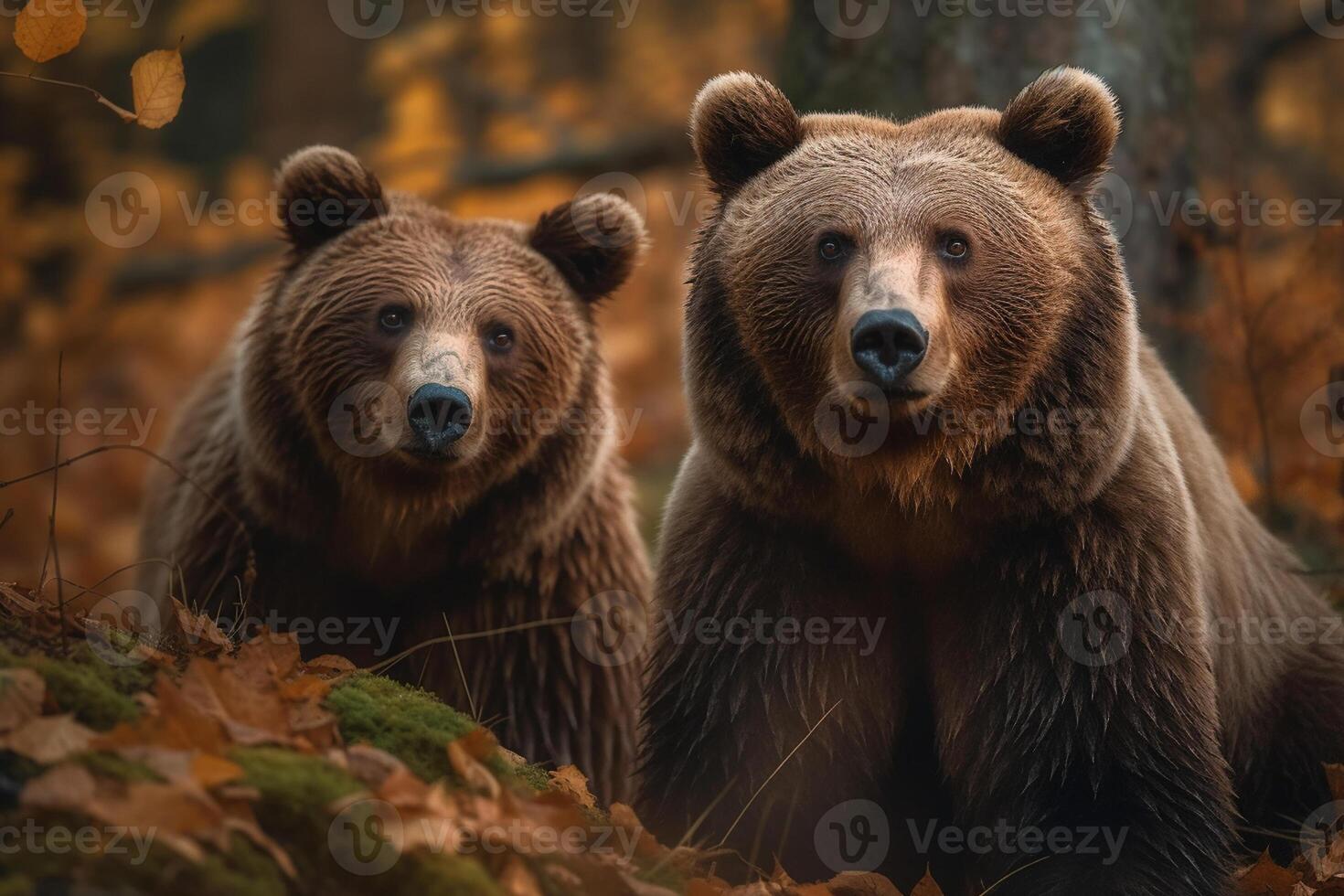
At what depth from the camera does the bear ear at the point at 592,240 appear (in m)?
5.83

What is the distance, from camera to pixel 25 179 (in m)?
12.0

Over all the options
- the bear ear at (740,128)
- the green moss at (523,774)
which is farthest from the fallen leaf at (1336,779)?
the bear ear at (740,128)

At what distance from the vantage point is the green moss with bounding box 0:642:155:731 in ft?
9.94

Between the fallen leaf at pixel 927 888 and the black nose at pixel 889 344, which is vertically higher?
the black nose at pixel 889 344

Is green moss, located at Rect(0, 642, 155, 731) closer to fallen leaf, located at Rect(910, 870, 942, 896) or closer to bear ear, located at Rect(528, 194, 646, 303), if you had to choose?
fallen leaf, located at Rect(910, 870, 942, 896)

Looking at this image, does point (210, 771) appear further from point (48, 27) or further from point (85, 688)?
point (48, 27)

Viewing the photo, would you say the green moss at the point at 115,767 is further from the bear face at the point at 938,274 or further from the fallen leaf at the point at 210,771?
the bear face at the point at 938,274

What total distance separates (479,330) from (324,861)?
2.93 metres

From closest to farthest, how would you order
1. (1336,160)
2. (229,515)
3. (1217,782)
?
(1217,782) < (229,515) < (1336,160)

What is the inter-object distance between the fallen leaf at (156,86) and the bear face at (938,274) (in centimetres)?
178

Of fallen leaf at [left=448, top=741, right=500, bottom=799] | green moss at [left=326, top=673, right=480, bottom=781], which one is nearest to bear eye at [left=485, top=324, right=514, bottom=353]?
green moss at [left=326, top=673, right=480, bottom=781]

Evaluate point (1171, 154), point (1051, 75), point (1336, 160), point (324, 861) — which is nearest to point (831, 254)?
point (1051, 75)

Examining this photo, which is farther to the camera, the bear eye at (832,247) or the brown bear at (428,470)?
the brown bear at (428,470)

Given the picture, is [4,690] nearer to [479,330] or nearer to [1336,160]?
[479,330]
